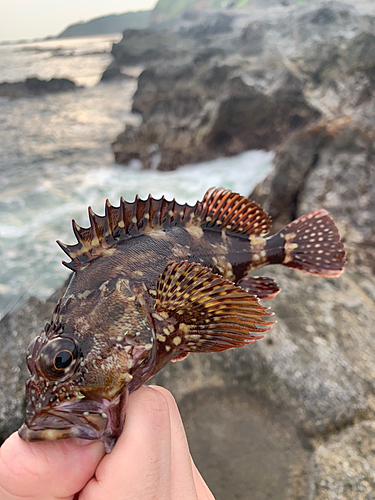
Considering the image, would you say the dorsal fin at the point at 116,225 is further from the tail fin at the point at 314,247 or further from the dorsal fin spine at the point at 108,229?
the tail fin at the point at 314,247

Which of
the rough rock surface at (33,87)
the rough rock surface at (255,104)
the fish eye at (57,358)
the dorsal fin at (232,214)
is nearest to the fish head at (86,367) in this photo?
the fish eye at (57,358)

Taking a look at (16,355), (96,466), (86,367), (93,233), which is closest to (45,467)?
(96,466)

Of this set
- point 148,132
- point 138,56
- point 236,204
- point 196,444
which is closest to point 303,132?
point 236,204

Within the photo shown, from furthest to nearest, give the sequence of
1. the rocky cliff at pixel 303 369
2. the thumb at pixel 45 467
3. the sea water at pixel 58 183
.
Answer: the sea water at pixel 58 183 < the rocky cliff at pixel 303 369 < the thumb at pixel 45 467

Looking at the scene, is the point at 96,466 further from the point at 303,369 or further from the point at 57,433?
the point at 303,369

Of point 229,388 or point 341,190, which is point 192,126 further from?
point 229,388

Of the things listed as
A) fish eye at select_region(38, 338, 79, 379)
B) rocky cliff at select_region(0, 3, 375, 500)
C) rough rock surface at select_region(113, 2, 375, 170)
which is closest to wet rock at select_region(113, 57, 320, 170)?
rough rock surface at select_region(113, 2, 375, 170)
